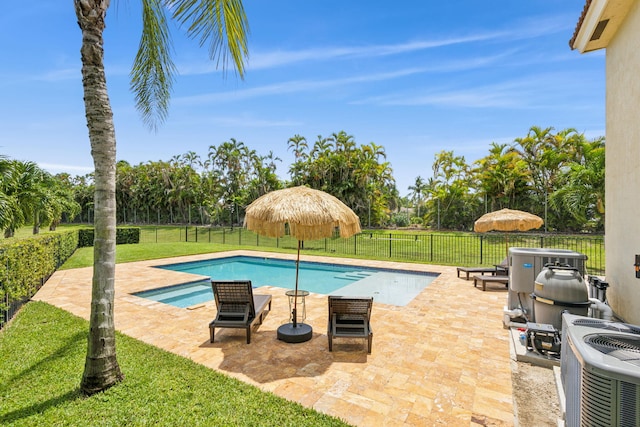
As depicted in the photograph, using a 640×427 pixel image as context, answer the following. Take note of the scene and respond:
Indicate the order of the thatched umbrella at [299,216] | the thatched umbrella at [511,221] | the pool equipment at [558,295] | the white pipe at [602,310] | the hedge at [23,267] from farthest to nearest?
the thatched umbrella at [511,221] → the hedge at [23,267] → the thatched umbrella at [299,216] → the white pipe at [602,310] → the pool equipment at [558,295]

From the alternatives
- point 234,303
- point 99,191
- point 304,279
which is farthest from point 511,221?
point 99,191

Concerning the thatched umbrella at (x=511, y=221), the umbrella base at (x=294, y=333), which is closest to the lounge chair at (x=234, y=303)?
the umbrella base at (x=294, y=333)

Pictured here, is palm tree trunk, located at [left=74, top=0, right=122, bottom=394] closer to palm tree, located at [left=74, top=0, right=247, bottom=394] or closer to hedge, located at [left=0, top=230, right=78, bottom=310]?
palm tree, located at [left=74, top=0, right=247, bottom=394]

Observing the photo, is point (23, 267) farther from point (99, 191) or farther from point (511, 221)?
point (511, 221)

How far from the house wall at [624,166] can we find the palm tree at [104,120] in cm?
549

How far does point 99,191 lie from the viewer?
335 cm

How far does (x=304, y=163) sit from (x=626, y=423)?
32442mm

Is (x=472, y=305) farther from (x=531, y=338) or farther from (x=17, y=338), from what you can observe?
(x=17, y=338)

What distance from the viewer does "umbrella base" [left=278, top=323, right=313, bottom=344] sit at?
16.3ft

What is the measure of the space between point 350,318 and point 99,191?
3736 mm

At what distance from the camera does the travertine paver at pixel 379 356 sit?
323 cm

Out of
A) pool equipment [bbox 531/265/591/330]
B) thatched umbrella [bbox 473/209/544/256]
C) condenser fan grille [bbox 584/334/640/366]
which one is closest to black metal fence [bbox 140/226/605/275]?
thatched umbrella [bbox 473/209/544/256]

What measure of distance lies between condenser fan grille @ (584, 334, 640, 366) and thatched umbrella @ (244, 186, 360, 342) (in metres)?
3.04

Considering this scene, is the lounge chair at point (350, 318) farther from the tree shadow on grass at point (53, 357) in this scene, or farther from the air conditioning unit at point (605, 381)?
the tree shadow on grass at point (53, 357)
